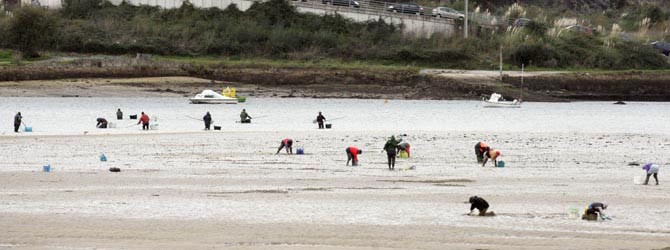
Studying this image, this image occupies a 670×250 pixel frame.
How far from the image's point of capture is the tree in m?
65.4

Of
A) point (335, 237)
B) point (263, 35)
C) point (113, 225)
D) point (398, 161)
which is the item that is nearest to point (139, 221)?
point (113, 225)

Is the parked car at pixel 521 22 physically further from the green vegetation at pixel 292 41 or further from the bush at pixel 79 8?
the bush at pixel 79 8

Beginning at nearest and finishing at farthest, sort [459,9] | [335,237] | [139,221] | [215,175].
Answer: [335,237], [139,221], [215,175], [459,9]

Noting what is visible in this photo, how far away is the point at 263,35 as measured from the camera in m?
71.9

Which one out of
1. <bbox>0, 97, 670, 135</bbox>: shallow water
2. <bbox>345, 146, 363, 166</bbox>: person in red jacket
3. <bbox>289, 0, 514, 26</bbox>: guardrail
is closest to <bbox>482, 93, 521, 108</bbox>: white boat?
<bbox>0, 97, 670, 135</bbox>: shallow water

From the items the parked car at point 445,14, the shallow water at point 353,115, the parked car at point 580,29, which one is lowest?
the shallow water at point 353,115

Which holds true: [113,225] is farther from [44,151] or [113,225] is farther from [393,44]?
[393,44]

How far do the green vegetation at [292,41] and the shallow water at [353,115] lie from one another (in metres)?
8.61

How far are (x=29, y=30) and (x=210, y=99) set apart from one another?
14.0m

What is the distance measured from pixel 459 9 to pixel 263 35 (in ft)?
57.1

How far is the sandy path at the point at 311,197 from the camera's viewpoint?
59.9 feet

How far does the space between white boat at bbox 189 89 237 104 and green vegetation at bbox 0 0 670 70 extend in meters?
8.53

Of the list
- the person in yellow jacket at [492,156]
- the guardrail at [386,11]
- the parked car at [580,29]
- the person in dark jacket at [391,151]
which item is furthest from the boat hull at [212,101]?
the person in dark jacket at [391,151]

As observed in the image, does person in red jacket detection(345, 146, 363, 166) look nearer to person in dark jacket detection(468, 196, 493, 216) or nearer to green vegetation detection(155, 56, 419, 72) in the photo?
person in dark jacket detection(468, 196, 493, 216)
